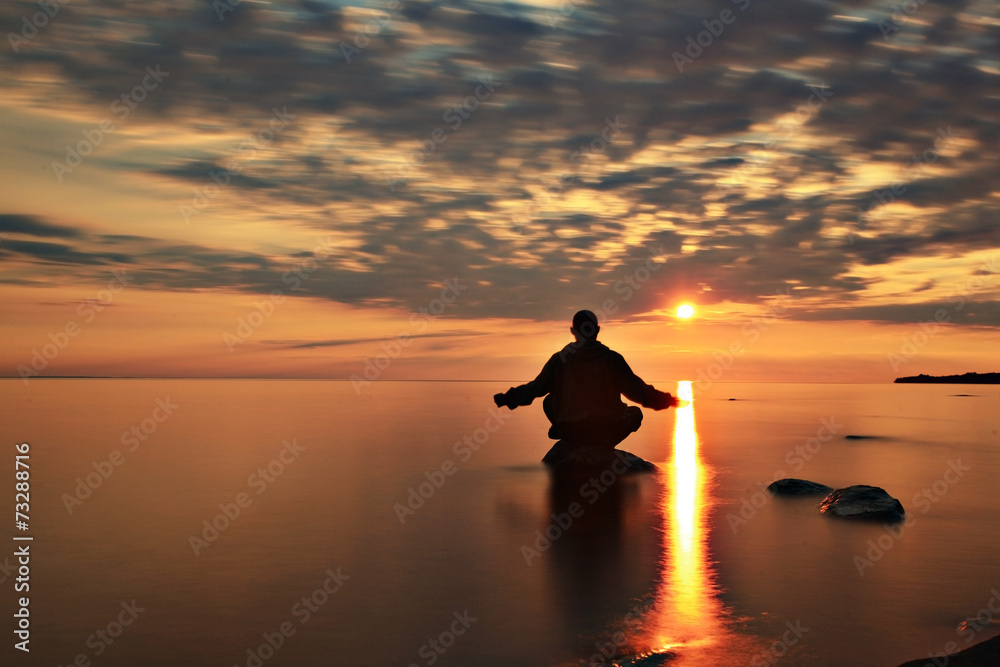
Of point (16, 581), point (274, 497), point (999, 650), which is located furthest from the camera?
point (274, 497)

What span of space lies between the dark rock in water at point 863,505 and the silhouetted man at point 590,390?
6.39 meters

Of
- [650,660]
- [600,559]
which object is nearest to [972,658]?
[650,660]

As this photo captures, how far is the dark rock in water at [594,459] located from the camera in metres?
20.4

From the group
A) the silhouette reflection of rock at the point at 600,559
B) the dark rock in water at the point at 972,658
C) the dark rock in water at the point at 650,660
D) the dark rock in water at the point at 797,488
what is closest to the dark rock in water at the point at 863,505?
the dark rock in water at the point at 797,488

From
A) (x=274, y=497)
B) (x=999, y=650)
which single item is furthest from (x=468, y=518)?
(x=999, y=650)

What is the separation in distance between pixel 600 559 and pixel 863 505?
611cm

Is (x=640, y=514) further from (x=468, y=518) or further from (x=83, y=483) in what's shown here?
(x=83, y=483)

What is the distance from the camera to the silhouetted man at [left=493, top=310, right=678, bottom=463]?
66.4ft

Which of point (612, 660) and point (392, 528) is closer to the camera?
point (612, 660)

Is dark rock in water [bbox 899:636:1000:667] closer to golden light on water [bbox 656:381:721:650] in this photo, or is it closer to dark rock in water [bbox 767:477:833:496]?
golden light on water [bbox 656:381:721:650]

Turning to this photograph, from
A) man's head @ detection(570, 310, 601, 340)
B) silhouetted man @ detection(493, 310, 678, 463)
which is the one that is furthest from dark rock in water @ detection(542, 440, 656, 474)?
man's head @ detection(570, 310, 601, 340)

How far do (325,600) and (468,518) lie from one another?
17.3ft

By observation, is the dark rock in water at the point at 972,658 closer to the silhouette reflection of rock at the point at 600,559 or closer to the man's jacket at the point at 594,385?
the silhouette reflection of rock at the point at 600,559

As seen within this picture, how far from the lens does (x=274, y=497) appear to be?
51.3 feet
